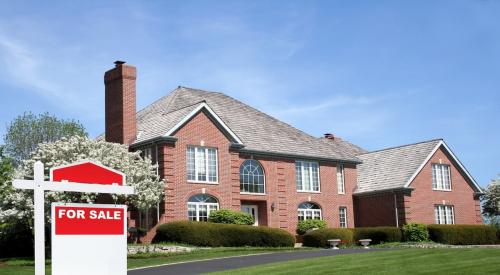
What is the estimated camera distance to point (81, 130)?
60.0 meters

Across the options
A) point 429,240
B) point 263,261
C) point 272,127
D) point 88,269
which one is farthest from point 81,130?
point 88,269

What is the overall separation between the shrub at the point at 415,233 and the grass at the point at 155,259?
565 inches

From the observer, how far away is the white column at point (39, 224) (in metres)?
9.07

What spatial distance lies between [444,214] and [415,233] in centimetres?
618

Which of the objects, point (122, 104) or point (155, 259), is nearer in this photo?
point (155, 259)

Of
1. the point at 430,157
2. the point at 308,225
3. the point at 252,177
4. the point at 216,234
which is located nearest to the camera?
the point at 216,234

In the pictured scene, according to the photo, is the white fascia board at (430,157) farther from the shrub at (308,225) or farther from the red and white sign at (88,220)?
the red and white sign at (88,220)

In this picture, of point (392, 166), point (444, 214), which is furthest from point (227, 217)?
point (444, 214)

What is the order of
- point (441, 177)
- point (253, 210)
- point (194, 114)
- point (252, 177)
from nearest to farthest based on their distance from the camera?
point (194, 114) → point (252, 177) → point (253, 210) → point (441, 177)

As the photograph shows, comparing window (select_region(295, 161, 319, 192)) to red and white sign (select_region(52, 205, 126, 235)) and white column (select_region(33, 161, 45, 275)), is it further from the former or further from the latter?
white column (select_region(33, 161, 45, 275))

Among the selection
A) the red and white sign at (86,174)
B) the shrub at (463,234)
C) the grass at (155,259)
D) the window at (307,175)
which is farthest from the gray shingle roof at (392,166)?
the red and white sign at (86,174)

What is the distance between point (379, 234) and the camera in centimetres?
4197

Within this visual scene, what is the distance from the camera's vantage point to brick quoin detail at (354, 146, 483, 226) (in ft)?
147

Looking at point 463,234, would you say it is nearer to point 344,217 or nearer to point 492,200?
point 344,217
